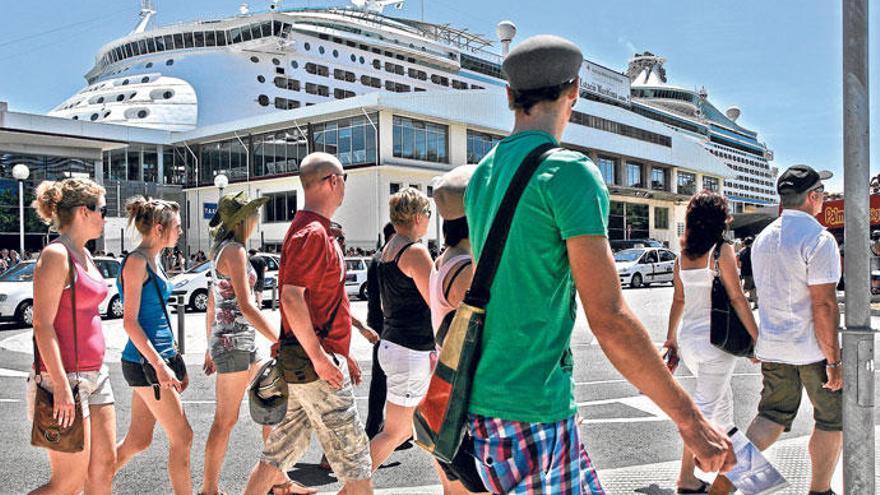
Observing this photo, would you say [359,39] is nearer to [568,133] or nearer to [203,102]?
[203,102]

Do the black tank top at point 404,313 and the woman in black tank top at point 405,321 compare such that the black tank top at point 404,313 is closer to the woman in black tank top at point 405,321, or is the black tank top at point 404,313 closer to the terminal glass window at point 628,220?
the woman in black tank top at point 405,321

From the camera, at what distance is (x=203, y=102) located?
163ft

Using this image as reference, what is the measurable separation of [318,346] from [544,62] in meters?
1.90

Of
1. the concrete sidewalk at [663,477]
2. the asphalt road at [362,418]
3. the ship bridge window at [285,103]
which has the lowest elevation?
the asphalt road at [362,418]

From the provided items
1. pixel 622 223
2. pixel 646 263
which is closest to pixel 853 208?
pixel 646 263

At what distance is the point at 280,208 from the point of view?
4100 cm

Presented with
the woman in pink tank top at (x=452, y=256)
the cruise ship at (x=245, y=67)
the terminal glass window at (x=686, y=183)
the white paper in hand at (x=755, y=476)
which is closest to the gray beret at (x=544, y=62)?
the woman in pink tank top at (x=452, y=256)

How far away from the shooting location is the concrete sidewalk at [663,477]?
4.37 m

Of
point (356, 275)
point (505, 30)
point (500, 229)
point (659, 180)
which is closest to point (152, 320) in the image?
point (500, 229)

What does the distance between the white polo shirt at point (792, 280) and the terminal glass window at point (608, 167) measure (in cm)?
5143

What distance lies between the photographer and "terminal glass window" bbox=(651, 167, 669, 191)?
200 feet

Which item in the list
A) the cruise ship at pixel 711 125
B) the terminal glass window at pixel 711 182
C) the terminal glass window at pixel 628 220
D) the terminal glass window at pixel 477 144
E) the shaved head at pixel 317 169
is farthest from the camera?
the cruise ship at pixel 711 125

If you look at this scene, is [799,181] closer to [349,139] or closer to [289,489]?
[289,489]

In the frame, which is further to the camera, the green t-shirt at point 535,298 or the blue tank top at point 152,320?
the blue tank top at point 152,320
